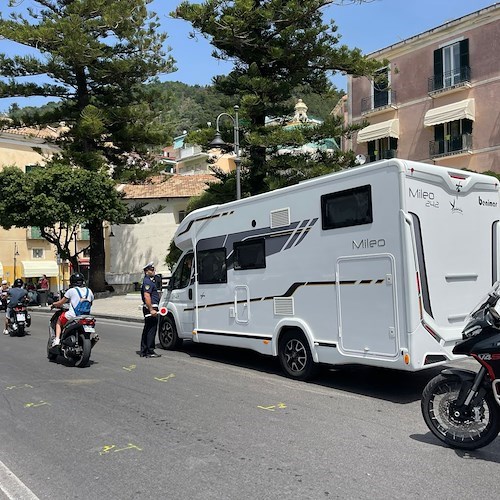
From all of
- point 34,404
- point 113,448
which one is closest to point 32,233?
point 34,404

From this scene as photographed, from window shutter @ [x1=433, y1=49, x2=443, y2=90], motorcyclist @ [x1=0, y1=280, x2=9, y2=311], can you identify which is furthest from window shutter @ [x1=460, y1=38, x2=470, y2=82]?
motorcyclist @ [x1=0, y1=280, x2=9, y2=311]

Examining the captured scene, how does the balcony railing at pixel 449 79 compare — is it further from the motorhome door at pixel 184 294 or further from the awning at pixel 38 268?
the awning at pixel 38 268

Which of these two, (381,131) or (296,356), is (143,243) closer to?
(381,131)

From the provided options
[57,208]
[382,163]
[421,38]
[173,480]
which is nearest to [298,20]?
[421,38]

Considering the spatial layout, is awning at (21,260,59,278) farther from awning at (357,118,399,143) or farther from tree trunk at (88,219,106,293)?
awning at (357,118,399,143)

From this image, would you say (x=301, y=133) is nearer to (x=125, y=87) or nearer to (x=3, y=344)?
(x=3, y=344)

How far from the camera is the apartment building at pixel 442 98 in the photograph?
24.2 meters

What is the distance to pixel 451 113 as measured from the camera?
81.9 ft

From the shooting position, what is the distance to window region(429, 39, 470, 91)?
2481cm

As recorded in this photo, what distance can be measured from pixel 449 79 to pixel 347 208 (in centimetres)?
2165

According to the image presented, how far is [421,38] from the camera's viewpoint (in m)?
26.4

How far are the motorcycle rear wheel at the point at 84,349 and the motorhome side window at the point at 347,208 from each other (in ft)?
15.5

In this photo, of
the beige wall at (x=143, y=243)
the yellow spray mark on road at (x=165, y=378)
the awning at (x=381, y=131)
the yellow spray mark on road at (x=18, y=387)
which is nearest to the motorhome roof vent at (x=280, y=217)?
the yellow spray mark on road at (x=165, y=378)

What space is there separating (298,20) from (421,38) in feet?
29.3
